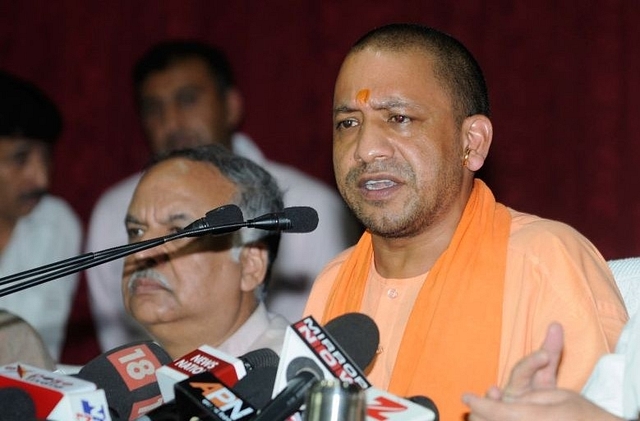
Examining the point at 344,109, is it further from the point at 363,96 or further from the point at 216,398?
the point at 216,398

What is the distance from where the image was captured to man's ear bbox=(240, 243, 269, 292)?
9.88 ft

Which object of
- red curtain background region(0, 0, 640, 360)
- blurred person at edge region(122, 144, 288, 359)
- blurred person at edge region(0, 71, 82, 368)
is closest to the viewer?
blurred person at edge region(122, 144, 288, 359)

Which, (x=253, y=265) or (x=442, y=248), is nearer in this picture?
(x=442, y=248)

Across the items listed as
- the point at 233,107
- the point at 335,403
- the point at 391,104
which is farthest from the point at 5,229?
the point at 335,403

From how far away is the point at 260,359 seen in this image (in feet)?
6.87

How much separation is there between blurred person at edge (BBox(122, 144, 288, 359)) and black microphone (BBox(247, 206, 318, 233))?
26.7 inches

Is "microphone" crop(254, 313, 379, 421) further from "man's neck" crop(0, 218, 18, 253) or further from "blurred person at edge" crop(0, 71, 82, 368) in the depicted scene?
A: "man's neck" crop(0, 218, 18, 253)

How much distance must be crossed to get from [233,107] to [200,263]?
6.24 ft

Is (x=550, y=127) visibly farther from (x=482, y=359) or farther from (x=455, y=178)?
(x=482, y=359)

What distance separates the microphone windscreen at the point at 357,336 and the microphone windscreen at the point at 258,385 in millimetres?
139

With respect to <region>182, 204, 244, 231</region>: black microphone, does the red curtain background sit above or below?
above

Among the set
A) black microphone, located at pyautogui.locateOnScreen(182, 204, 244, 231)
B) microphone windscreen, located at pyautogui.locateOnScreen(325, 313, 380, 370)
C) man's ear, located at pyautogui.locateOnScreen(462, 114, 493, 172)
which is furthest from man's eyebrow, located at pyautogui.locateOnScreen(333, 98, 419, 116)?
microphone windscreen, located at pyautogui.locateOnScreen(325, 313, 380, 370)

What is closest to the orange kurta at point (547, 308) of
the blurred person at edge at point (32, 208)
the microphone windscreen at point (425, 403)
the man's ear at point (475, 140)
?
the man's ear at point (475, 140)

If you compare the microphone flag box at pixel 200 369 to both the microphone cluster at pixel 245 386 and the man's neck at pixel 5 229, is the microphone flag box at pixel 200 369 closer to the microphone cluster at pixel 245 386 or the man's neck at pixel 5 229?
the microphone cluster at pixel 245 386
